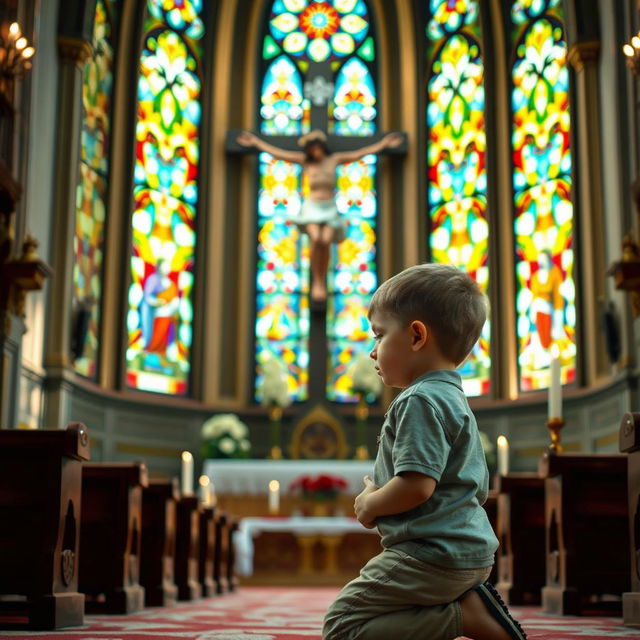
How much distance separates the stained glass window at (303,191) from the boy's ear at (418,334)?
968 centimetres

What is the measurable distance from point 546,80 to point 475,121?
0.99m

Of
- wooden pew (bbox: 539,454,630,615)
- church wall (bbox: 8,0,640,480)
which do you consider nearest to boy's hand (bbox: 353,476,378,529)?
wooden pew (bbox: 539,454,630,615)

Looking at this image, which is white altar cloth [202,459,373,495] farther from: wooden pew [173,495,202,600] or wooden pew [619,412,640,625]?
wooden pew [619,412,640,625]

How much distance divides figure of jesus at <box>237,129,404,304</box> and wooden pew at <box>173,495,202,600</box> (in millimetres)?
5435

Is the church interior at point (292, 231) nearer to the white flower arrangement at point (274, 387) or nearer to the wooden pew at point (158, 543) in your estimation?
the white flower arrangement at point (274, 387)

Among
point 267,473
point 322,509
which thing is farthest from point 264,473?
point 322,509

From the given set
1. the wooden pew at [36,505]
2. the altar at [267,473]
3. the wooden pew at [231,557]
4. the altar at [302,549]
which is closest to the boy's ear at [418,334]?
the wooden pew at [36,505]

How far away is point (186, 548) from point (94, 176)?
5.85m

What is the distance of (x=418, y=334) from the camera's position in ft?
6.29

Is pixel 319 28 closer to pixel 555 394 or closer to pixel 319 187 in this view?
pixel 319 187

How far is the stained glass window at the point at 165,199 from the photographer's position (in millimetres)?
11383

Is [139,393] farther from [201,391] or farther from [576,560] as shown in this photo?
[576,560]

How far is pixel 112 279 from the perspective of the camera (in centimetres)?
1097

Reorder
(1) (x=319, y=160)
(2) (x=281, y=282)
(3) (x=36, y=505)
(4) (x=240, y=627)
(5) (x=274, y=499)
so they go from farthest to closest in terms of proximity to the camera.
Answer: (2) (x=281, y=282)
(1) (x=319, y=160)
(5) (x=274, y=499)
(3) (x=36, y=505)
(4) (x=240, y=627)
